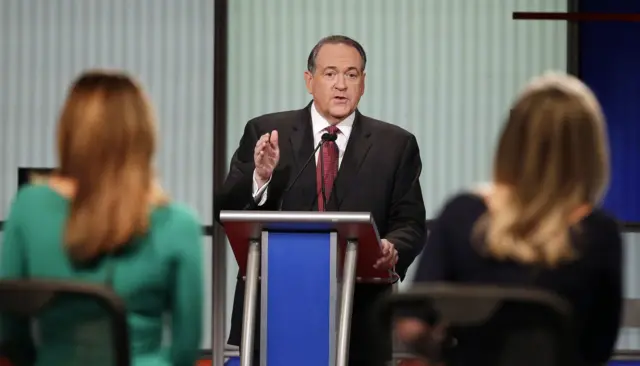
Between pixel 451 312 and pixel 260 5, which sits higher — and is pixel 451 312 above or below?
below

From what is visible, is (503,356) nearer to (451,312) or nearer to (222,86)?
(451,312)

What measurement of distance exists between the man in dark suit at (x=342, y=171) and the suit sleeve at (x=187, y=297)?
149 cm

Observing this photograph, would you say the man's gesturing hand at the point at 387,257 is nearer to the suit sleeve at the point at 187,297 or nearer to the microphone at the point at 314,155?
the microphone at the point at 314,155

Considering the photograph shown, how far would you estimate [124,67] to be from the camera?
21.3 feet

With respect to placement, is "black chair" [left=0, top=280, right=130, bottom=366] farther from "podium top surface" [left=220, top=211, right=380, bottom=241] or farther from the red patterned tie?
the red patterned tie

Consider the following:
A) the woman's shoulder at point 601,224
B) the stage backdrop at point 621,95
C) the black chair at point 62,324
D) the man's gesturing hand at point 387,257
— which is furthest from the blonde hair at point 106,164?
the stage backdrop at point 621,95

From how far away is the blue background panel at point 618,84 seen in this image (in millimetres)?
6449

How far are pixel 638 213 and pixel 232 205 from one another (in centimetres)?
334

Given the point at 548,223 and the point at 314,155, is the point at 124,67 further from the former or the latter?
the point at 548,223

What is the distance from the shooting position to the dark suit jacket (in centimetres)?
386

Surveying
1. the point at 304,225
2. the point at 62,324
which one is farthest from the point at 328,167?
the point at 62,324

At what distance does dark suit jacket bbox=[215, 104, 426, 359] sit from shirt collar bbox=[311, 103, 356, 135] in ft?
0.06

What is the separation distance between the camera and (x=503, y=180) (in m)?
2.20

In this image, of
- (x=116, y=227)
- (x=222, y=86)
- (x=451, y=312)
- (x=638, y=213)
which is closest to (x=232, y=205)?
(x=116, y=227)
